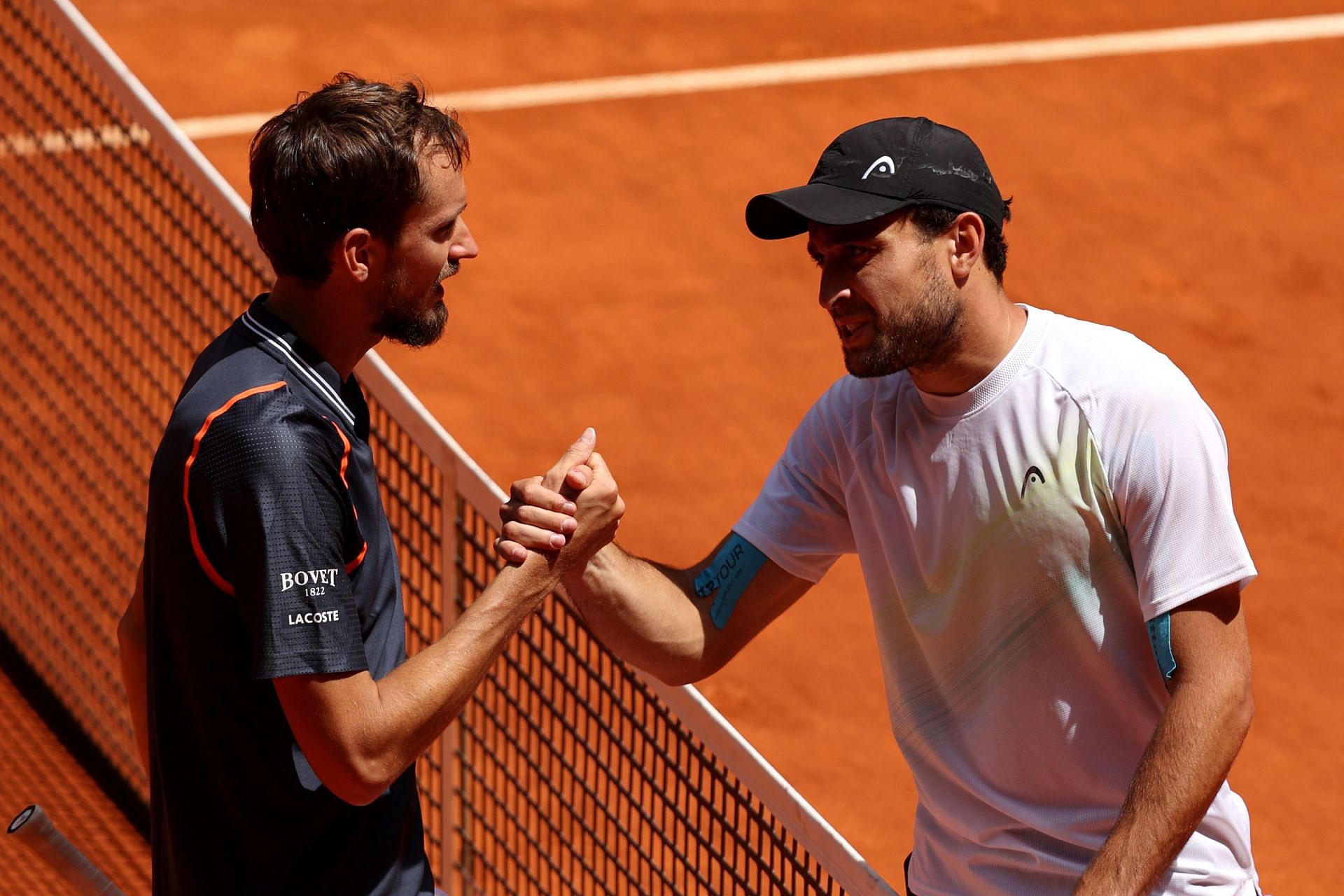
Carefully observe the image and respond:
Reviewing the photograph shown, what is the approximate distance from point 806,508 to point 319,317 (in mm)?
1097

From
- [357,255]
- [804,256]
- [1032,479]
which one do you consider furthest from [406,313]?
[804,256]

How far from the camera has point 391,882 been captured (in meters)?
2.98

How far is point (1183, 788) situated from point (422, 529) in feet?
6.66

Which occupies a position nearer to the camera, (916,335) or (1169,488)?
(1169,488)

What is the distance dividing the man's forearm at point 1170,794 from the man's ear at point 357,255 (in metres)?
1.52

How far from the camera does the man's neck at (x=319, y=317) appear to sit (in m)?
2.92

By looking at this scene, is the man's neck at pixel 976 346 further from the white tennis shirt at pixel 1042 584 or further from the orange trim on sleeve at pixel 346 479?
the orange trim on sleeve at pixel 346 479

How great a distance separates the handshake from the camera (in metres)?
3.10

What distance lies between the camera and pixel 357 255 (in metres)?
2.90

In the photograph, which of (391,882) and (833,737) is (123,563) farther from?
(391,882)

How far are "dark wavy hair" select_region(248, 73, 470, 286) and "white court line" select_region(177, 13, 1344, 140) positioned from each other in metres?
8.41

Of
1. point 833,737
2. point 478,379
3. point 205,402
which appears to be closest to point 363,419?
point 205,402

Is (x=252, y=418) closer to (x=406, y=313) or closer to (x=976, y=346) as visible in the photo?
(x=406, y=313)

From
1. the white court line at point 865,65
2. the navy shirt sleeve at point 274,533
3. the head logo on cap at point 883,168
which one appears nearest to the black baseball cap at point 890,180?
the head logo on cap at point 883,168
